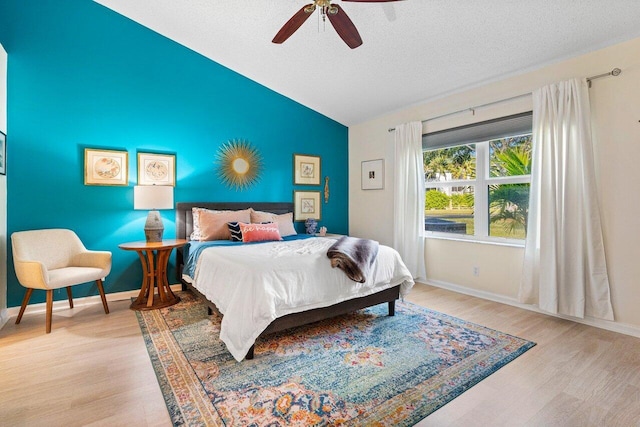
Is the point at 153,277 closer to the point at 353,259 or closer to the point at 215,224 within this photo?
the point at 215,224

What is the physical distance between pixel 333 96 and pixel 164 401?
412 centimetres

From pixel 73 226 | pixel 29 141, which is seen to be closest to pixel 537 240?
pixel 73 226

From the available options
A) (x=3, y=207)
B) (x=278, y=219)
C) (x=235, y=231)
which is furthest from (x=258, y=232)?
A: (x=3, y=207)

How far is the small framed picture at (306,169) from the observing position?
502cm

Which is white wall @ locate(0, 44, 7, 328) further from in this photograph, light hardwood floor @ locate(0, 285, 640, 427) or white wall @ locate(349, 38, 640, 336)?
white wall @ locate(349, 38, 640, 336)

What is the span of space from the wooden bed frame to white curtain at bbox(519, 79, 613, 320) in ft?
4.74

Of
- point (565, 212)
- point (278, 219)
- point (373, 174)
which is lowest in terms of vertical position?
point (278, 219)

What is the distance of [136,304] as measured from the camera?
11.2ft

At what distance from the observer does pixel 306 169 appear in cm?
513

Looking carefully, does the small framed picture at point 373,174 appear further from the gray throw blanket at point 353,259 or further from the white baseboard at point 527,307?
the gray throw blanket at point 353,259

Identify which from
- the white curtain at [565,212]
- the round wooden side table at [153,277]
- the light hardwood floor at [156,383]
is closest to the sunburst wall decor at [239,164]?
the round wooden side table at [153,277]

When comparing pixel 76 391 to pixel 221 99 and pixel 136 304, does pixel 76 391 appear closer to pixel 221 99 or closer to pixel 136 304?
pixel 136 304

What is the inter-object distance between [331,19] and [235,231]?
2.48 metres

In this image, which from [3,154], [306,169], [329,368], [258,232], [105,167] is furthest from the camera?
[306,169]
